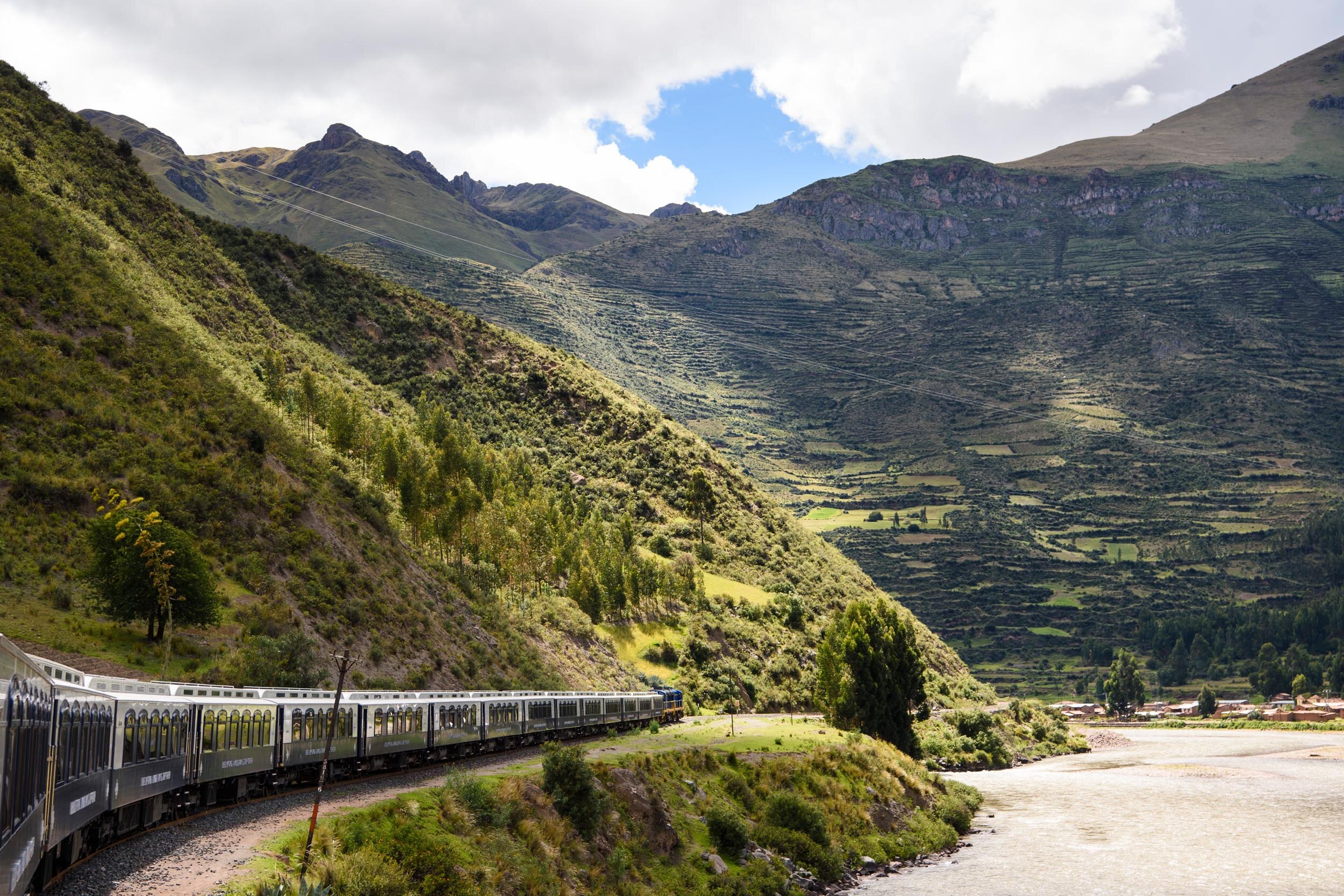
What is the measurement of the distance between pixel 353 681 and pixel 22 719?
124ft

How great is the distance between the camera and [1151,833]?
51.4 m

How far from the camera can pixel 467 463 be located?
3123 inches

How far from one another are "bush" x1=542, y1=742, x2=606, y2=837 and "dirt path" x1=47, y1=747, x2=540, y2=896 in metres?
4.17

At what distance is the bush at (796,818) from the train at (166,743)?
10429mm

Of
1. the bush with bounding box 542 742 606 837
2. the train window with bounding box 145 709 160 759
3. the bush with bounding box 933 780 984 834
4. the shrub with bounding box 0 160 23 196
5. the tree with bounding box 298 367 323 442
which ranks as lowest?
the bush with bounding box 933 780 984 834

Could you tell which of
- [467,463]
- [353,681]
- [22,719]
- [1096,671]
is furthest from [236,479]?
[1096,671]

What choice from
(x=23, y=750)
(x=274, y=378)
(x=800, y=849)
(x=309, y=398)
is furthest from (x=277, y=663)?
(x=274, y=378)

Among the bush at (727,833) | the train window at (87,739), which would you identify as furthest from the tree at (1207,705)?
the train window at (87,739)

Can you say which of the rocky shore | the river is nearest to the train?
the rocky shore

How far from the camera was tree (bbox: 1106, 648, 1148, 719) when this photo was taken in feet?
536

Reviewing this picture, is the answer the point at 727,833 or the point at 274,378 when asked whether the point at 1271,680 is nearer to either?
the point at 274,378

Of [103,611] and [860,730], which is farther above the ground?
[103,611]

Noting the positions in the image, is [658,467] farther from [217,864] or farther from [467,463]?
[217,864]

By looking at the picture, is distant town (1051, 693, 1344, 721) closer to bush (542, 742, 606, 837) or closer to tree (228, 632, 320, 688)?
tree (228, 632, 320, 688)
